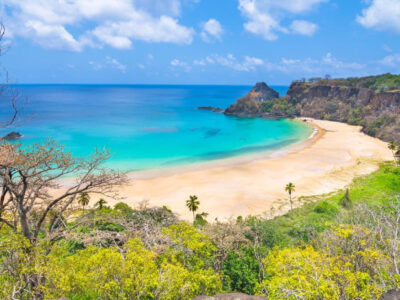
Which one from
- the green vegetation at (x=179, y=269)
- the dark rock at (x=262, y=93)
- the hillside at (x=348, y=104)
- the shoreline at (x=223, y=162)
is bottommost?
the shoreline at (x=223, y=162)

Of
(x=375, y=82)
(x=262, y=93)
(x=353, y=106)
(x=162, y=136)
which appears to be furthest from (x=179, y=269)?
(x=262, y=93)

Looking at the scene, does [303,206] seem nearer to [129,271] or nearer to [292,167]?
[292,167]

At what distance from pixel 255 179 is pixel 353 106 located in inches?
4105

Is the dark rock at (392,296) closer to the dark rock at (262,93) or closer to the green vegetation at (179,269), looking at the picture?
the green vegetation at (179,269)

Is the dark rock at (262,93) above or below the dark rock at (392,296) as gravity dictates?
above

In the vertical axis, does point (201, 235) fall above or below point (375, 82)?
below

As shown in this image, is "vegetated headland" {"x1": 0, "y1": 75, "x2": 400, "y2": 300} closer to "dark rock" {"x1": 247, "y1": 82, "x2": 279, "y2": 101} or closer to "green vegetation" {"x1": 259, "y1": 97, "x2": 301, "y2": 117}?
"green vegetation" {"x1": 259, "y1": 97, "x2": 301, "y2": 117}

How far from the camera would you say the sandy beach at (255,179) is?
4222 cm

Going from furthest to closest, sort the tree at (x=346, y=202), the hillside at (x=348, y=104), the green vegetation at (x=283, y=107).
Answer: the green vegetation at (x=283, y=107) < the hillside at (x=348, y=104) < the tree at (x=346, y=202)

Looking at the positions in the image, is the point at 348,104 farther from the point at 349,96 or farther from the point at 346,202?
the point at 346,202

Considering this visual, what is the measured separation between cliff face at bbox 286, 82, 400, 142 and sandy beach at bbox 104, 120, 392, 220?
2206 cm

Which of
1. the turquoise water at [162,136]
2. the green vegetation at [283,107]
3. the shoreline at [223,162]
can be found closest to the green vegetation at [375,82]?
the green vegetation at [283,107]

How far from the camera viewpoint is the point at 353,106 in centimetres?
12950

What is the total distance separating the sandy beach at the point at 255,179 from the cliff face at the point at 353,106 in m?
22.1
